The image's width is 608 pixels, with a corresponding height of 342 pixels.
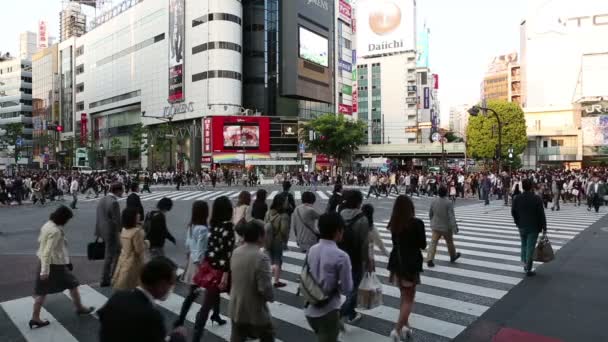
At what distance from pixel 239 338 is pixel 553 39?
84854 millimetres

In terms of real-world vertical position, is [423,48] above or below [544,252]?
above

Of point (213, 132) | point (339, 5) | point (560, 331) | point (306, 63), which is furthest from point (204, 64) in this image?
point (560, 331)

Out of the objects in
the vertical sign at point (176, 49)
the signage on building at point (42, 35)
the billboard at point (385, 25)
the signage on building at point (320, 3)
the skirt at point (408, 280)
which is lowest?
the skirt at point (408, 280)

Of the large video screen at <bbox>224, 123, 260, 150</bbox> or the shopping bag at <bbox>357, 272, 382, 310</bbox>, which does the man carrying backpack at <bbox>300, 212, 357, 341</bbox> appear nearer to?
the shopping bag at <bbox>357, 272, 382, 310</bbox>

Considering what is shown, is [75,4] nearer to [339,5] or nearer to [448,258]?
[339,5]

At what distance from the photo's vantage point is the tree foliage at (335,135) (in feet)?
185

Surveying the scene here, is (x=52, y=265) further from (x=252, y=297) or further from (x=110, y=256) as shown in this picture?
(x=252, y=297)

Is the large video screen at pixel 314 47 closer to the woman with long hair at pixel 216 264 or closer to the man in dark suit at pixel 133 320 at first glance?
the woman with long hair at pixel 216 264

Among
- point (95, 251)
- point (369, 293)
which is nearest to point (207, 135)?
point (95, 251)

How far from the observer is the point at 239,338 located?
153 inches

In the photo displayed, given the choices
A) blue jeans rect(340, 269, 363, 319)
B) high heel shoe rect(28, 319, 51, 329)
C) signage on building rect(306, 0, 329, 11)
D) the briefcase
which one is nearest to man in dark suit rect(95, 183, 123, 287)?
the briefcase

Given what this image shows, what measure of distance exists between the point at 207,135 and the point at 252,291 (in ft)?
192

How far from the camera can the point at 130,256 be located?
5.44 metres

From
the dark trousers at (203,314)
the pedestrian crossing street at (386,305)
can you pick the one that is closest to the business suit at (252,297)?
the dark trousers at (203,314)
